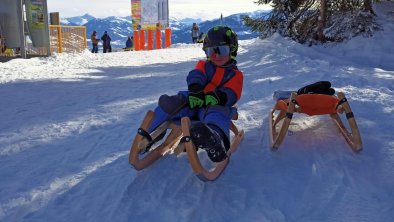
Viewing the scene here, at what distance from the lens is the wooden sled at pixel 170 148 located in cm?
255

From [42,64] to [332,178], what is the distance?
954cm

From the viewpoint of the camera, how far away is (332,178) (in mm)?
2834

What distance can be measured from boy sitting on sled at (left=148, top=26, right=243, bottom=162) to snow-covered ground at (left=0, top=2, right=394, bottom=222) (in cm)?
38

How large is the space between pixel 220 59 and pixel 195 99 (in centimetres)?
59

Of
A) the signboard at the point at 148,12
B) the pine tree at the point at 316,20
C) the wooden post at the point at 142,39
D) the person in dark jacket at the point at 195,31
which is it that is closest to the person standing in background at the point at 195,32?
the person in dark jacket at the point at 195,31

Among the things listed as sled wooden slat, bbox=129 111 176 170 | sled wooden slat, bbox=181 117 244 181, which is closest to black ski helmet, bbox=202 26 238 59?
sled wooden slat, bbox=129 111 176 170

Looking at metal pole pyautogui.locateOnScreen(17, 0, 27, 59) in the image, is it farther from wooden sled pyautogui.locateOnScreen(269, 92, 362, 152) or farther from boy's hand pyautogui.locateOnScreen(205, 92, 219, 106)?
wooden sled pyautogui.locateOnScreen(269, 92, 362, 152)

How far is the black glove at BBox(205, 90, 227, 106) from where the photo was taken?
9.98 feet

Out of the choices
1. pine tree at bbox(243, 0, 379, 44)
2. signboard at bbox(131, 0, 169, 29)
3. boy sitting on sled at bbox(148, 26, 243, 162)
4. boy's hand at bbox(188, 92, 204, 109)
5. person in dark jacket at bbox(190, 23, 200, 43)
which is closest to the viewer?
boy sitting on sled at bbox(148, 26, 243, 162)

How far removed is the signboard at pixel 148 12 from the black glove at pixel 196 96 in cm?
2288

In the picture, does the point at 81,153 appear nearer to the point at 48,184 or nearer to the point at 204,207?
the point at 48,184

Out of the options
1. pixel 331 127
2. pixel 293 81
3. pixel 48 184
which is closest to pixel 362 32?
pixel 293 81

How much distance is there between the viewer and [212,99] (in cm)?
304

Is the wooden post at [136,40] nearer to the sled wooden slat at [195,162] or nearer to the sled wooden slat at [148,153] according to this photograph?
the sled wooden slat at [148,153]
